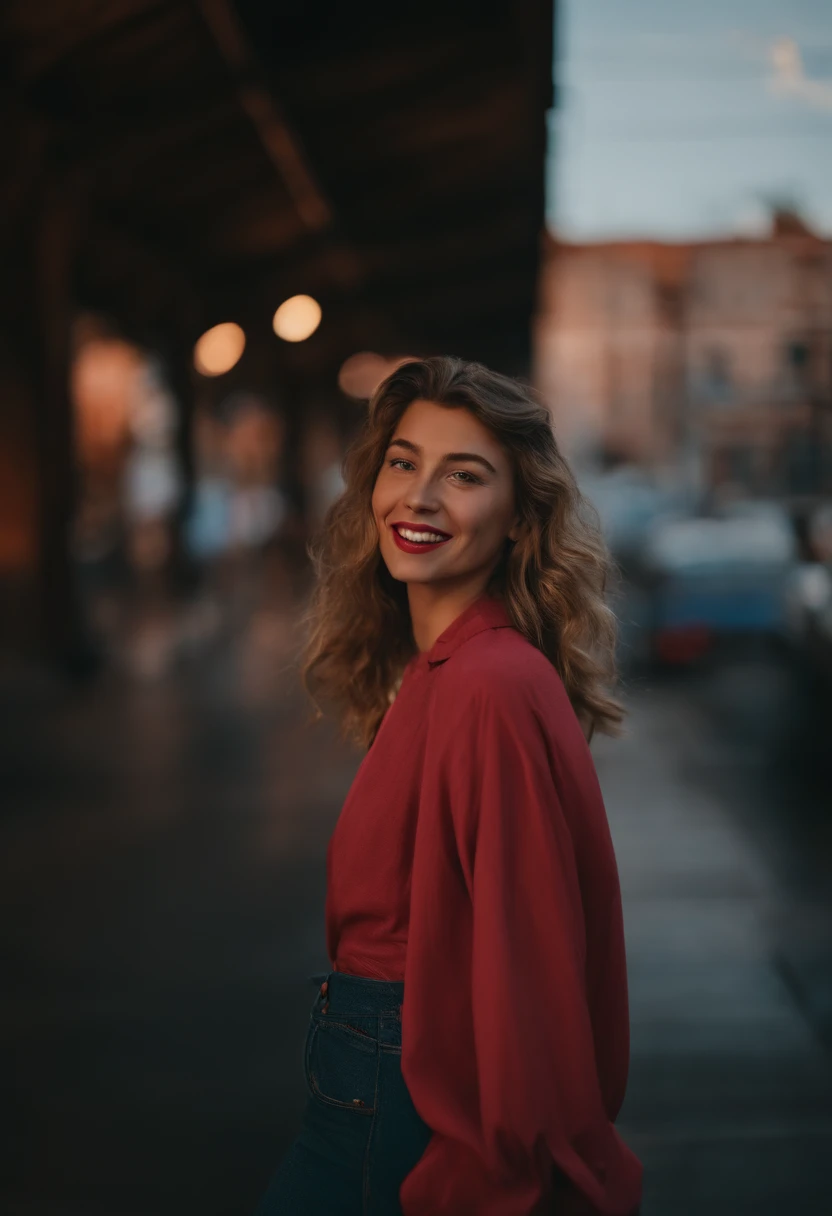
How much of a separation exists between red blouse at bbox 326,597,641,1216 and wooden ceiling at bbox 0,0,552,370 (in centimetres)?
674

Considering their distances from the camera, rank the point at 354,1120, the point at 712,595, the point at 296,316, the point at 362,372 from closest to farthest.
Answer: the point at 354,1120
the point at 296,316
the point at 712,595
the point at 362,372

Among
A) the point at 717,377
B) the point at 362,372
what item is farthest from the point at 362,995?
the point at 717,377

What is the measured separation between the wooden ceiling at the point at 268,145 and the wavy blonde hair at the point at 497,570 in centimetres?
610

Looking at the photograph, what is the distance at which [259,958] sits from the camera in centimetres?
490

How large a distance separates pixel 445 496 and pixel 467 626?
20 cm

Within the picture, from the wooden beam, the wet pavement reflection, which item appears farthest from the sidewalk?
the wooden beam

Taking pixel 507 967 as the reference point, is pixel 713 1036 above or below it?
below

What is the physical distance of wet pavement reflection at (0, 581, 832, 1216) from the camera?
341 cm

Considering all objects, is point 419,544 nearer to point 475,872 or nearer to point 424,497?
point 424,497

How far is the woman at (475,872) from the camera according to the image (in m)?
1.72

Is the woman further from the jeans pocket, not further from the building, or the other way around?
the building

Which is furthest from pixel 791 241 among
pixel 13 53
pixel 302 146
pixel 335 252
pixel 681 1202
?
pixel 681 1202

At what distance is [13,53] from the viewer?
9.13m

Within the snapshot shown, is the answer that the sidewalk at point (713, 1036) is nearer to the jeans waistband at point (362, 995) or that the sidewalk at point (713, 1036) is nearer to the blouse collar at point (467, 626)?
the jeans waistband at point (362, 995)
